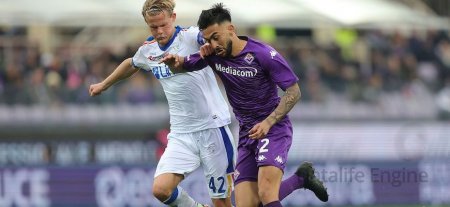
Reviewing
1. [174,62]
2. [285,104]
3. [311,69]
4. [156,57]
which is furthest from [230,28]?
[311,69]

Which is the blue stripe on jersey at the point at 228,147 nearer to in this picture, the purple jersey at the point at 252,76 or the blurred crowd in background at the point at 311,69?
the purple jersey at the point at 252,76

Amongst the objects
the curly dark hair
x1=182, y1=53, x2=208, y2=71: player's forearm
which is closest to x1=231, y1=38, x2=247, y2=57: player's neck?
the curly dark hair

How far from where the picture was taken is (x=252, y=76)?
11.0 metres

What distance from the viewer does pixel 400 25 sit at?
2492 centimetres

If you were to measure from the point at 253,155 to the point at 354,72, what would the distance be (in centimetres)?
1236

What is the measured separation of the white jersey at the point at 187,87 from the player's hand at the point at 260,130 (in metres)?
1.15

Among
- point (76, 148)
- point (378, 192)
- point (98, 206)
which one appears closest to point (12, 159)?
point (76, 148)

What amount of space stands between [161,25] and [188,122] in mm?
1064

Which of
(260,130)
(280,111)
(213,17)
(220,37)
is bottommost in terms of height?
(260,130)

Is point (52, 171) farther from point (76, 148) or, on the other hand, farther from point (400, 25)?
point (400, 25)

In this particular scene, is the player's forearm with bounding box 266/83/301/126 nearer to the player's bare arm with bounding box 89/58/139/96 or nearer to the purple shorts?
the purple shorts

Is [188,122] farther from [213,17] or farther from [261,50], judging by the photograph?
[213,17]

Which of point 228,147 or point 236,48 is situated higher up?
point 236,48

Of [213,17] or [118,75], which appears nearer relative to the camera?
[213,17]
